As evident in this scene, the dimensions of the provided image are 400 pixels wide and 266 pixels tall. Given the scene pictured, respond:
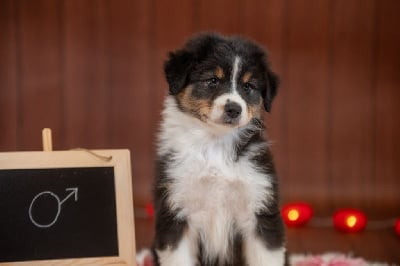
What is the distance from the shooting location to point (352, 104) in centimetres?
455

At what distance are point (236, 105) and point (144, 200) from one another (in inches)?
90.6

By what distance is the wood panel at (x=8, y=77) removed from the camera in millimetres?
4477

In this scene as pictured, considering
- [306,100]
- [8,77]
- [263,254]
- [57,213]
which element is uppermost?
[8,77]

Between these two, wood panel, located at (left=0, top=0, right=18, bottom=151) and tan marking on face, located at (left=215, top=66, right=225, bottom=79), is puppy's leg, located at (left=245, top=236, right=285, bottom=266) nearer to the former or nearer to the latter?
tan marking on face, located at (left=215, top=66, right=225, bottom=79)

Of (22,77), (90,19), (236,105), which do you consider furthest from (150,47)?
(236,105)

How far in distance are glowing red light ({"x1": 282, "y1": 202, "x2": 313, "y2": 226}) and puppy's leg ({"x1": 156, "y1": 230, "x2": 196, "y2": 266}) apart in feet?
5.68

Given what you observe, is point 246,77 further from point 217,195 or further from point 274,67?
point 274,67

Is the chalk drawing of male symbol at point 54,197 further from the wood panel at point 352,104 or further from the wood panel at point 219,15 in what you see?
the wood panel at point 352,104

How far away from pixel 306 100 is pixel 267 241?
2369 millimetres

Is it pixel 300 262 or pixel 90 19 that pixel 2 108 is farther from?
pixel 300 262

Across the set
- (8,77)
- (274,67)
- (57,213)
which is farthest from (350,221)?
(8,77)

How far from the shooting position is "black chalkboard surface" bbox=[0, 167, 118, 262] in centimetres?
253

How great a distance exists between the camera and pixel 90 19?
450 centimetres

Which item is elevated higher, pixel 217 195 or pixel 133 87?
pixel 133 87
